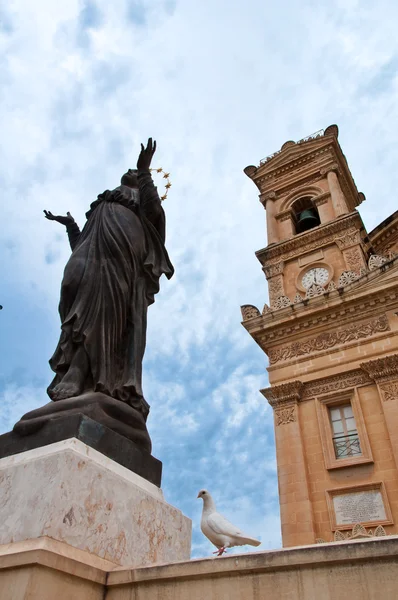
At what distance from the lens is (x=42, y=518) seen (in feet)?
6.17

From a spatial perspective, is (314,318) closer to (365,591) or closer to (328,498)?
(328,498)

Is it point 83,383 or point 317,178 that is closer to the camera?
point 83,383

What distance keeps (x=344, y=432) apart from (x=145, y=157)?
38.2 ft

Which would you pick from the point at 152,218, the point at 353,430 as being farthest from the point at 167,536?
the point at 353,430

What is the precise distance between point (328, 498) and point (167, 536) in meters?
11.0

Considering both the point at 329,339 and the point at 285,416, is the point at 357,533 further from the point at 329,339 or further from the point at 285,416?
the point at 329,339

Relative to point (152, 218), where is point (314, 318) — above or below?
above

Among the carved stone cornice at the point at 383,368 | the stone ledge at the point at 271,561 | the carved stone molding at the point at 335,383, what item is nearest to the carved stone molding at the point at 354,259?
the carved stone cornice at the point at 383,368

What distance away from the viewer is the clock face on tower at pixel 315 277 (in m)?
17.7

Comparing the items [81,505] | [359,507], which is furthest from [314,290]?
[81,505]

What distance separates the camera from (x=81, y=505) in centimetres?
201

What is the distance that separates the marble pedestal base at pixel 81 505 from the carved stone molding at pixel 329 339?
12866mm

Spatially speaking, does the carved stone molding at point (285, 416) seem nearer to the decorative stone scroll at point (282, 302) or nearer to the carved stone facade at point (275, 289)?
the decorative stone scroll at point (282, 302)

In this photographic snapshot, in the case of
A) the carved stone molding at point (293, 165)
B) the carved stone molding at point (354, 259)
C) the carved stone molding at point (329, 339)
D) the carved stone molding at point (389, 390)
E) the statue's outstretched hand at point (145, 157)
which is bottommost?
the statue's outstretched hand at point (145, 157)
